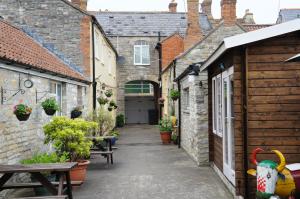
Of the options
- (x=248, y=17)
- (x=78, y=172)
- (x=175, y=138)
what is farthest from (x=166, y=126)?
(x=248, y=17)

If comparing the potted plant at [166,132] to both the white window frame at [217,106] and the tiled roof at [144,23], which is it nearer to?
the white window frame at [217,106]

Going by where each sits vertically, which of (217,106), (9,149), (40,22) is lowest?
(9,149)

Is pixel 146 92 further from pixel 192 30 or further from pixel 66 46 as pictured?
pixel 66 46

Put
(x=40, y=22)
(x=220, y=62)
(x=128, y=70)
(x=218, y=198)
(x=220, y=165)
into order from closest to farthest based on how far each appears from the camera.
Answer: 1. (x=218, y=198)
2. (x=220, y=62)
3. (x=220, y=165)
4. (x=40, y=22)
5. (x=128, y=70)

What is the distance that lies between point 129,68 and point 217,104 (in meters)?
22.8

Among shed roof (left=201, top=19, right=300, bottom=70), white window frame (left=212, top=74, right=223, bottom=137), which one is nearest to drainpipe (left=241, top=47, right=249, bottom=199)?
shed roof (left=201, top=19, right=300, bottom=70)

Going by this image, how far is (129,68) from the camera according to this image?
32062mm

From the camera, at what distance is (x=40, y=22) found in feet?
55.0

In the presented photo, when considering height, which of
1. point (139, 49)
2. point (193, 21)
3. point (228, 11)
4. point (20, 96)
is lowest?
point (20, 96)

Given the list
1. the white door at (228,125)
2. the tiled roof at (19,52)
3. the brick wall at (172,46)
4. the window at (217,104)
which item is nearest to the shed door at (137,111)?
the brick wall at (172,46)

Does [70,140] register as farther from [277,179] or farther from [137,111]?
[137,111]

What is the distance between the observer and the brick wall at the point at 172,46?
90.1 feet

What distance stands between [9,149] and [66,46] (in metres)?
9.72

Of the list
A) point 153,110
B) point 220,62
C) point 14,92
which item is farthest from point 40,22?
point 153,110
